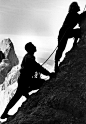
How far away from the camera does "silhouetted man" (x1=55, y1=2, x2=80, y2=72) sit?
432 inches

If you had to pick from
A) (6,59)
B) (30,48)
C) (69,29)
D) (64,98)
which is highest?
(69,29)

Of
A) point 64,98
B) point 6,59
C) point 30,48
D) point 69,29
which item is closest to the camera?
point 64,98

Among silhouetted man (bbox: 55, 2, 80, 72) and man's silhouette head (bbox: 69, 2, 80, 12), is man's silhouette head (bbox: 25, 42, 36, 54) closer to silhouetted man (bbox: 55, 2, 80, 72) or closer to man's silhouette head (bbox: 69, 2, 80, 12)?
silhouetted man (bbox: 55, 2, 80, 72)

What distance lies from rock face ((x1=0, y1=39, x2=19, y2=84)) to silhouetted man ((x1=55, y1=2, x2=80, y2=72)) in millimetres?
121146

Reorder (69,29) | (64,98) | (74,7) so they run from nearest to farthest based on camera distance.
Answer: (64,98) < (74,7) < (69,29)

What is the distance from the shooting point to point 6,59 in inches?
5330

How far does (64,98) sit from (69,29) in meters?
3.39

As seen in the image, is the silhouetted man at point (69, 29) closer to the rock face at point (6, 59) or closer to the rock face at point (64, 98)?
the rock face at point (64, 98)

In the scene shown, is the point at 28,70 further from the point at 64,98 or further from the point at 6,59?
the point at 6,59

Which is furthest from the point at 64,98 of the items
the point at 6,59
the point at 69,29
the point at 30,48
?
the point at 6,59

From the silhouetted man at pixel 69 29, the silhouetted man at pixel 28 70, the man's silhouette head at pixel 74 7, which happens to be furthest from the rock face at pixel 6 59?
the man's silhouette head at pixel 74 7

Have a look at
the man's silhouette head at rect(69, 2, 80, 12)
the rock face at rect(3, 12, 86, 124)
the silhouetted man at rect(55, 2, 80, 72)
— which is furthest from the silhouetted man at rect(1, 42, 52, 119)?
the man's silhouette head at rect(69, 2, 80, 12)

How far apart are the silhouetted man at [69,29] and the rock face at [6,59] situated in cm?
12115

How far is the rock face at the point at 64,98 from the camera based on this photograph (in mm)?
8867
